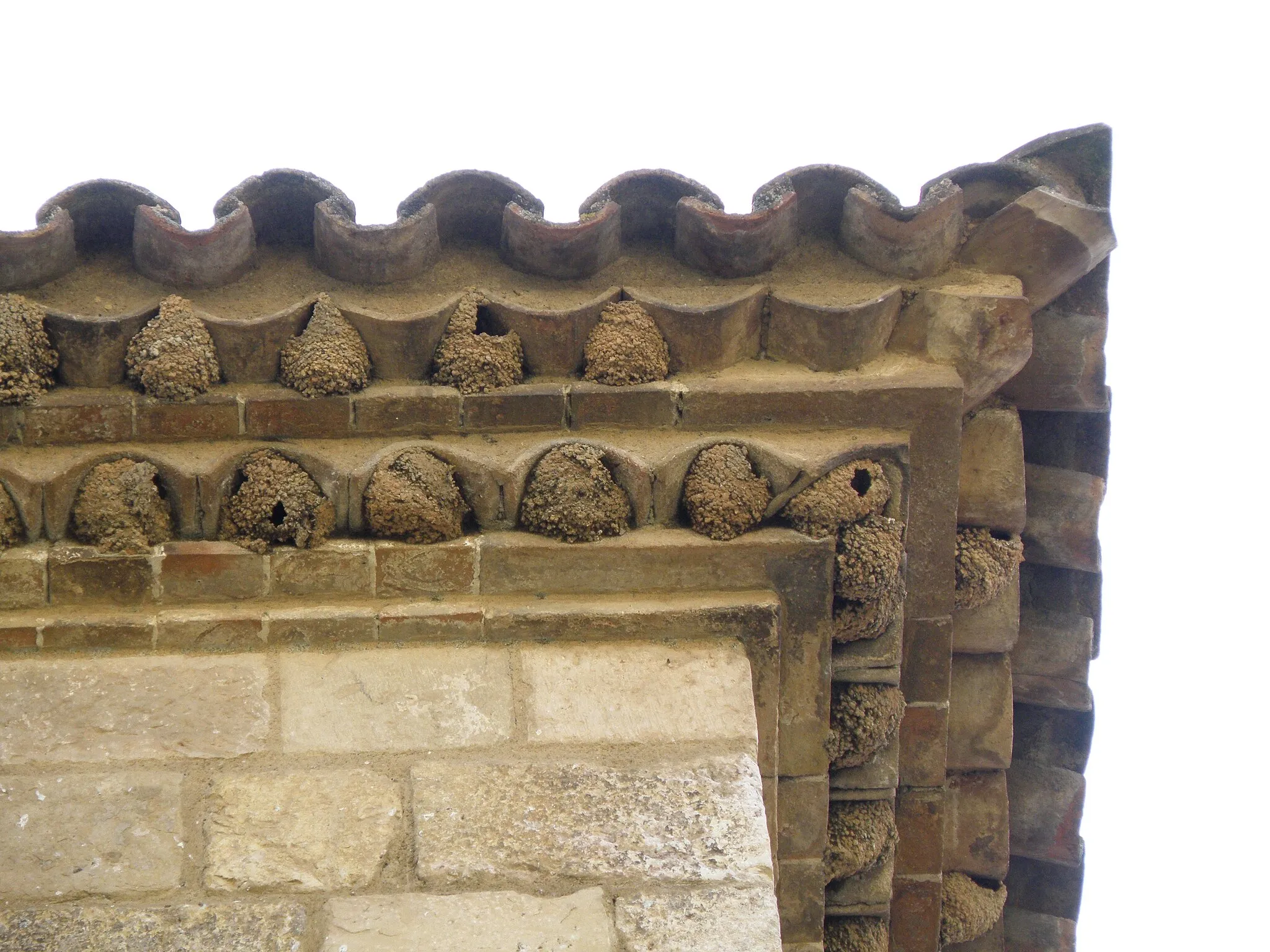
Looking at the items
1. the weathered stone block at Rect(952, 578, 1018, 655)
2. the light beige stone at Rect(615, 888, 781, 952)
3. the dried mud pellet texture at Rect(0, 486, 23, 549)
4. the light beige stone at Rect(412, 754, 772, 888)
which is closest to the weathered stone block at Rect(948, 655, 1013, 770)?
the weathered stone block at Rect(952, 578, 1018, 655)

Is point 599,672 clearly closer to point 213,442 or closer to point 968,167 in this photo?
point 213,442

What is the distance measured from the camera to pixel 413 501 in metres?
3.30

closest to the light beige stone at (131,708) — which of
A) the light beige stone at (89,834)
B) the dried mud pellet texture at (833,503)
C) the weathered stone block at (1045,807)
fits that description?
the light beige stone at (89,834)

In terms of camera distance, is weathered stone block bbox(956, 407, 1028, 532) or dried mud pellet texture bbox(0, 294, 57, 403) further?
weathered stone block bbox(956, 407, 1028, 532)

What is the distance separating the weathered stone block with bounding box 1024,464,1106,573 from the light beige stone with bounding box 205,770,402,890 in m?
1.94

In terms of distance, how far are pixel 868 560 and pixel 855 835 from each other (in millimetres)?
762

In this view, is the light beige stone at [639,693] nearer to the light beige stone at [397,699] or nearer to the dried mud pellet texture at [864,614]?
the light beige stone at [397,699]

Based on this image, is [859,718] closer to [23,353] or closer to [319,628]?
[319,628]

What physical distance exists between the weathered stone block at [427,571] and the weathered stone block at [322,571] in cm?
4

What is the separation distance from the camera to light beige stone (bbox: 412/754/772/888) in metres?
2.82

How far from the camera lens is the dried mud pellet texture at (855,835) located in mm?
3691

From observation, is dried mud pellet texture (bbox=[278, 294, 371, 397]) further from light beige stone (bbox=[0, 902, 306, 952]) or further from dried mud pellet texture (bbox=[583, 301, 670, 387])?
light beige stone (bbox=[0, 902, 306, 952])

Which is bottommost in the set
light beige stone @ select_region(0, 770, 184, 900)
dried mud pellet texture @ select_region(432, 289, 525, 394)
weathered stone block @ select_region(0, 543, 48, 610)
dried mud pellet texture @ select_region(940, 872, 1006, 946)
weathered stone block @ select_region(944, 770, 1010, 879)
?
dried mud pellet texture @ select_region(940, 872, 1006, 946)

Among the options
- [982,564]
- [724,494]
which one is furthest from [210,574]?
[982,564]
